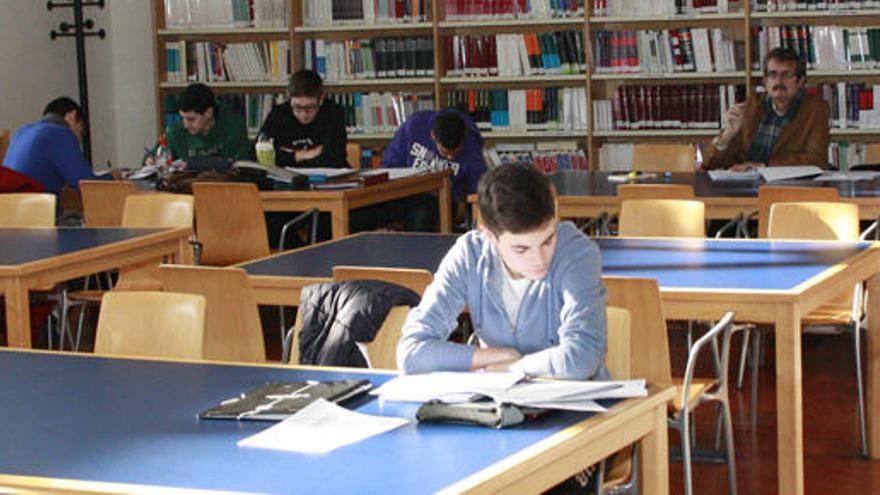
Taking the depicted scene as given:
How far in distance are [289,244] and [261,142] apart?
641mm

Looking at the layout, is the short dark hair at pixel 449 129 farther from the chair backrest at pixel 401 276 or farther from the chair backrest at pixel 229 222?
the chair backrest at pixel 401 276

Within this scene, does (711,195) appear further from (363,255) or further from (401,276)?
(401,276)

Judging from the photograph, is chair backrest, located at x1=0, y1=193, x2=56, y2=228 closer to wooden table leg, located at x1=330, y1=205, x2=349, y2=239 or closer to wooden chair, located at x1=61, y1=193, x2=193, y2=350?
wooden chair, located at x1=61, y1=193, x2=193, y2=350

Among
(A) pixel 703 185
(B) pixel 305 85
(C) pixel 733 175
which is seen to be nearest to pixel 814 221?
(A) pixel 703 185

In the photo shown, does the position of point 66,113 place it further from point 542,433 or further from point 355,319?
point 542,433

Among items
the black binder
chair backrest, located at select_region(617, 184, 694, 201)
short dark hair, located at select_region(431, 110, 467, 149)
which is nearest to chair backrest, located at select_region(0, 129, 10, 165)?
short dark hair, located at select_region(431, 110, 467, 149)

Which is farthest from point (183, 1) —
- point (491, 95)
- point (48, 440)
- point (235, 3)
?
point (48, 440)

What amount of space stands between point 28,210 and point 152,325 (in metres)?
2.91

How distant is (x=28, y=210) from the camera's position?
6.54 metres

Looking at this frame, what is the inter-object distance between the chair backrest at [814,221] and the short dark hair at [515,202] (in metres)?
2.11

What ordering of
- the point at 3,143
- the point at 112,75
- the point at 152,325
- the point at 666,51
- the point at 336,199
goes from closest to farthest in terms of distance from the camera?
1. the point at 152,325
2. the point at 336,199
3. the point at 3,143
4. the point at 666,51
5. the point at 112,75

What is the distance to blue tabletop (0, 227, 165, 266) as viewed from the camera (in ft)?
17.2

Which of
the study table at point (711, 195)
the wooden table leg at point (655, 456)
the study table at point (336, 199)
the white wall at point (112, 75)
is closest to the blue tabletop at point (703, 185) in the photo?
the study table at point (711, 195)

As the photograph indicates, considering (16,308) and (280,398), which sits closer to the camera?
(280,398)
